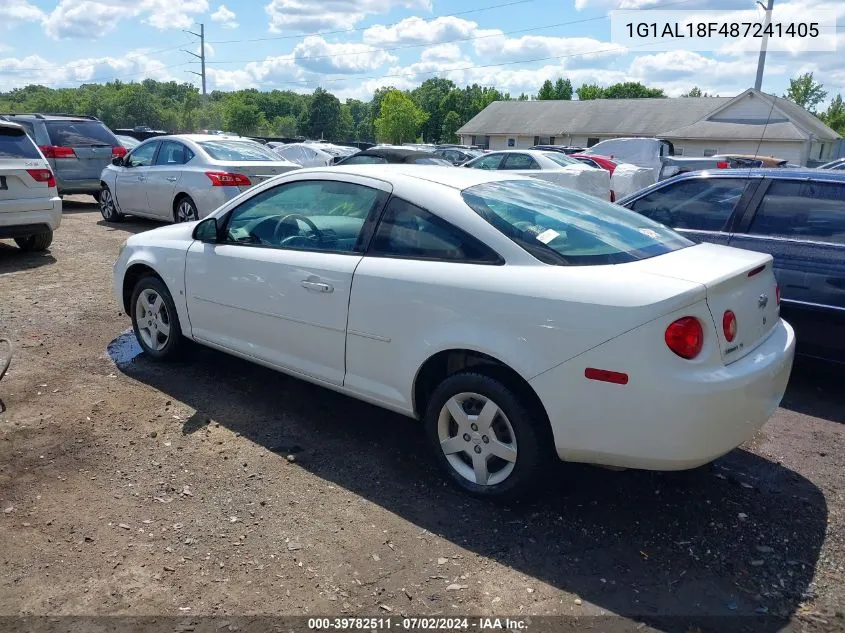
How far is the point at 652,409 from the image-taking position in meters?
2.85

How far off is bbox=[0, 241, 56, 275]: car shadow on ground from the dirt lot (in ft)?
14.1

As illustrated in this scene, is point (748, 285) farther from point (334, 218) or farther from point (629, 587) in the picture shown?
point (334, 218)

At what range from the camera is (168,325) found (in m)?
5.12

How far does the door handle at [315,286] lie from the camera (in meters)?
3.83

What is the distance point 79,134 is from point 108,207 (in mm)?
2959

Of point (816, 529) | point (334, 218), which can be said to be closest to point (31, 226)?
point (334, 218)

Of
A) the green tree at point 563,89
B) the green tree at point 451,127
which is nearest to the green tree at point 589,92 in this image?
the green tree at point 563,89

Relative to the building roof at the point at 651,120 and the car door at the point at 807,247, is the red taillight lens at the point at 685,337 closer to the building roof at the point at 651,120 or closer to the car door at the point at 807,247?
the car door at the point at 807,247

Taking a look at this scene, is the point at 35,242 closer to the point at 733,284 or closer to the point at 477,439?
the point at 477,439

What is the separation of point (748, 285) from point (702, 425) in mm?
855

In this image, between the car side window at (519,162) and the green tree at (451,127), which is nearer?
the car side window at (519,162)

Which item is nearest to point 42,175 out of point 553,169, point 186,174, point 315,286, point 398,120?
point 186,174

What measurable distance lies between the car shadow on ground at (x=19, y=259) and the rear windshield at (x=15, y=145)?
4.40 feet

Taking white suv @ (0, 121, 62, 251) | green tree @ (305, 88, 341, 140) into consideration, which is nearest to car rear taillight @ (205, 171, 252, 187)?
white suv @ (0, 121, 62, 251)
